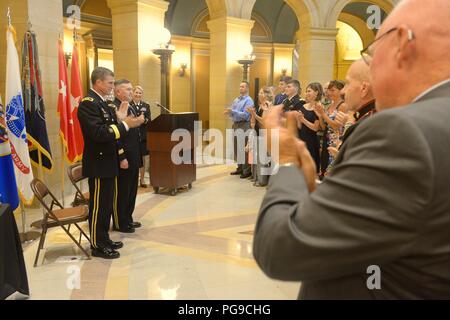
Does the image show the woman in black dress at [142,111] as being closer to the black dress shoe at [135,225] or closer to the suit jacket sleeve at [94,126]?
the black dress shoe at [135,225]

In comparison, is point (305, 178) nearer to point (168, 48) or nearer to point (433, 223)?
point (433, 223)

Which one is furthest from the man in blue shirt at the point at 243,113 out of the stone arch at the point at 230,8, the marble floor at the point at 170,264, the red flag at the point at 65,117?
the red flag at the point at 65,117

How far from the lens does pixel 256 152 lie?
23.2 ft

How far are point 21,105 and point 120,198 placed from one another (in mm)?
1484

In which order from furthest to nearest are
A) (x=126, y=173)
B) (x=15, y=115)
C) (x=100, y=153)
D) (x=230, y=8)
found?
1. (x=230, y=8)
2. (x=126, y=173)
3. (x=15, y=115)
4. (x=100, y=153)

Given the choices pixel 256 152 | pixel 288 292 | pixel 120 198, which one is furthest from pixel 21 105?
pixel 256 152

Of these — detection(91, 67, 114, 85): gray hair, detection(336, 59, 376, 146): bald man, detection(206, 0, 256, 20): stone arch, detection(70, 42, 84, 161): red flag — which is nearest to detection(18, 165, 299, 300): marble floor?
detection(70, 42, 84, 161): red flag

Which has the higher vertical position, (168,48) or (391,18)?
(168,48)

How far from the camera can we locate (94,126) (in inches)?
141

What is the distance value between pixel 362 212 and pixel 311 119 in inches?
200

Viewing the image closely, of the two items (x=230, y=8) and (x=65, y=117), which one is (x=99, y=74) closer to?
(x=65, y=117)

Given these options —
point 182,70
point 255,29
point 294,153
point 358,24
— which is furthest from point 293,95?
point 358,24

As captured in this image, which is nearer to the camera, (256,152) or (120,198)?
(120,198)

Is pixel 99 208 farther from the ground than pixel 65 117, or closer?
closer
